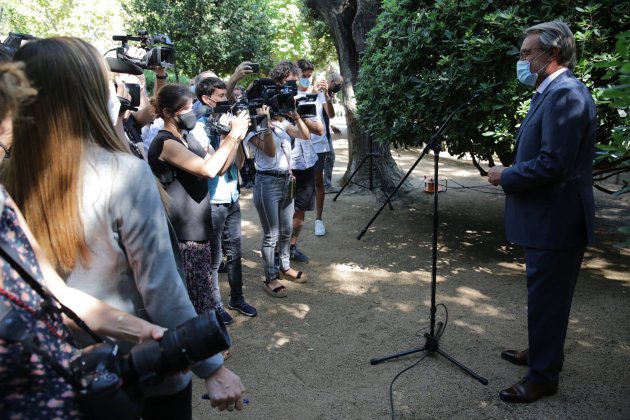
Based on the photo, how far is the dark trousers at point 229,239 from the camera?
416 cm

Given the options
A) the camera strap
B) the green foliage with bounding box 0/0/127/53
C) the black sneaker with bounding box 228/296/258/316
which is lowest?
the black sneaker with bounding box 228/296/258/316

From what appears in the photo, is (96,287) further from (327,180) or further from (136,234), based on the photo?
(327,180)

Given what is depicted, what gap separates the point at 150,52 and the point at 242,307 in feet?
7.81

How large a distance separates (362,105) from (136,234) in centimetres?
519

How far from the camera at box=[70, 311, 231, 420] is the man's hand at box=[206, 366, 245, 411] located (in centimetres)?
26

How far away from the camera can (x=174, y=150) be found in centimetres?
333

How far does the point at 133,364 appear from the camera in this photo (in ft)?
4.66

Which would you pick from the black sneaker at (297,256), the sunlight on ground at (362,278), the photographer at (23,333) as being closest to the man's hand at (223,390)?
the photographer at (23,333)

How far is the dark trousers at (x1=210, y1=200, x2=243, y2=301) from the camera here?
13.7 ft

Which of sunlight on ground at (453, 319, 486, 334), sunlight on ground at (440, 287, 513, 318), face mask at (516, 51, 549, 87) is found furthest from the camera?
sunlight on ground at (440, 287, 513, 318)

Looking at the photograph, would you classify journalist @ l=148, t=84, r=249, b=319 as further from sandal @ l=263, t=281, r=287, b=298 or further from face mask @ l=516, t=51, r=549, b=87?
face mask @ l=516, t=51, r=549, b=87

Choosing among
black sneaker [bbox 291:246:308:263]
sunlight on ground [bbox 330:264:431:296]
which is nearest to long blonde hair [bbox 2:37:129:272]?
sunlight on ground [bbox 330:264:431:296]

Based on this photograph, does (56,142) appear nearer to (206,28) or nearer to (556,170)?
(556,170)

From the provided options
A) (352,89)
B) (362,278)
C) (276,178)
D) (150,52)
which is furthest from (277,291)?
(352,89)
